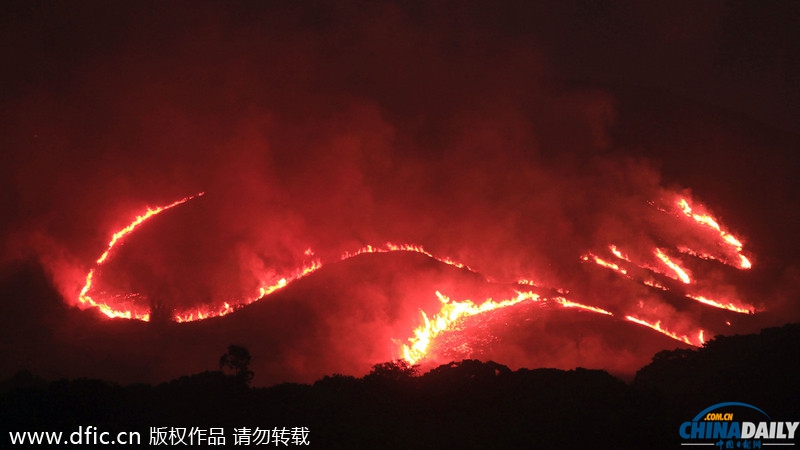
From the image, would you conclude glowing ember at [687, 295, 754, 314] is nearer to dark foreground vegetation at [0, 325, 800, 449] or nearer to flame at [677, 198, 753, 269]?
flame at [677, 198, 753, 269]

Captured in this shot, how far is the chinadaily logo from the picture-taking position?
42.6 ft

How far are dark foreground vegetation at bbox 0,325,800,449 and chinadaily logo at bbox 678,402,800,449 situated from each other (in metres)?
0.38

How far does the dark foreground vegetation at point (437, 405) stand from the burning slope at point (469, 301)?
866cm

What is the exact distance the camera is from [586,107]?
40.1 meters

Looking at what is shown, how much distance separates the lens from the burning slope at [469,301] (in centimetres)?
2602

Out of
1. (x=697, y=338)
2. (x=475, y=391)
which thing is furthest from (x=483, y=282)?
(x=475, y=391)

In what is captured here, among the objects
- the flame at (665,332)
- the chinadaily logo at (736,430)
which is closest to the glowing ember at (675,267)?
the flame at (665,332)

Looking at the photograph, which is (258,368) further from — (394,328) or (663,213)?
(663,213)

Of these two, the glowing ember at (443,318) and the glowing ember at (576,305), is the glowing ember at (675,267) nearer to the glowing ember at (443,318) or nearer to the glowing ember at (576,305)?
the glowing ember at (576,305)

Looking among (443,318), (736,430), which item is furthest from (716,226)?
(736,430)

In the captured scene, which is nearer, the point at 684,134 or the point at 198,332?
the point at 198,332

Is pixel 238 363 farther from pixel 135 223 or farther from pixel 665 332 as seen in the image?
pixel 135 223

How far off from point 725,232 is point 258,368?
20.4 m

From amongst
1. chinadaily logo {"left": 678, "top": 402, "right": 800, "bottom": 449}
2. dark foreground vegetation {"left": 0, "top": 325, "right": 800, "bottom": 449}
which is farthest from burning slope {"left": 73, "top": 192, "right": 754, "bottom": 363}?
chinadaily logo {"left": 678, "top": 402, "right": 800, "bottom": 449}
